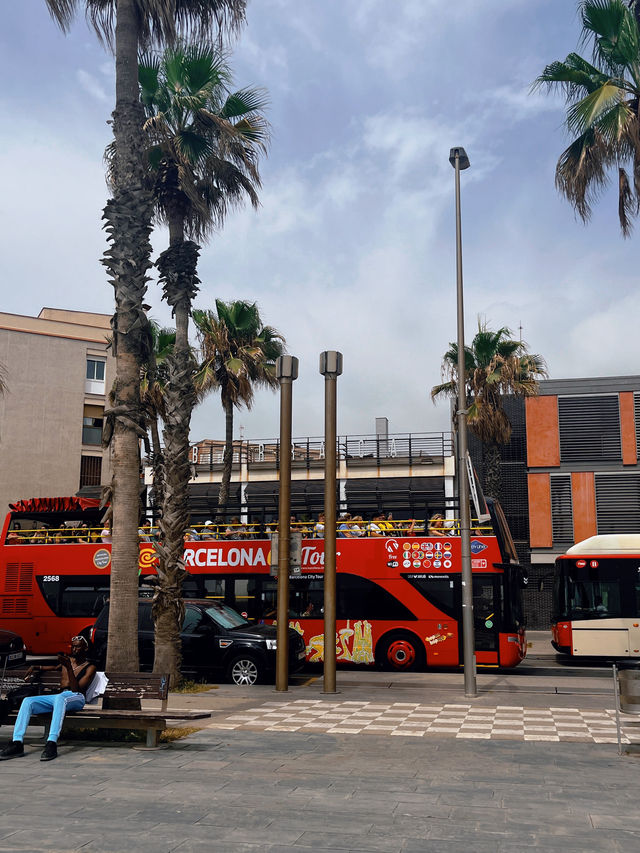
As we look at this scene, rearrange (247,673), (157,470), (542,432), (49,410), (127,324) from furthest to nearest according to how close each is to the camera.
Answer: (49,410) < (542,432) < (157,470) < (247,673) < (127,324)

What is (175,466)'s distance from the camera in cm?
1554

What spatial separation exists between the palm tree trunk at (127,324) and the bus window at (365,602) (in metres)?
8.33

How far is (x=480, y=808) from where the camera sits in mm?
6898

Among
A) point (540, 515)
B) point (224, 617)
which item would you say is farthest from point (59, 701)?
point (540, 515)

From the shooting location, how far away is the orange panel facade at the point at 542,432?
33.9m

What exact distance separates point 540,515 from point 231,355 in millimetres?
14795

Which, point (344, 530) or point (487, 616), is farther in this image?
point (344, 530)

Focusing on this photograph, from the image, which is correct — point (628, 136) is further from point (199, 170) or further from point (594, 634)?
point (594, 634)

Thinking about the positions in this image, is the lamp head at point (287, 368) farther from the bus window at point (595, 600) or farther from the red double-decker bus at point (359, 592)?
the bus window at point (595, 600)

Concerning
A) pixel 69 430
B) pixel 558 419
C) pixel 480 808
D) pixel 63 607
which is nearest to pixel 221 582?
pixel 63 607

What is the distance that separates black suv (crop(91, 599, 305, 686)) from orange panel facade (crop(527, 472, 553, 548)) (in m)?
17.9

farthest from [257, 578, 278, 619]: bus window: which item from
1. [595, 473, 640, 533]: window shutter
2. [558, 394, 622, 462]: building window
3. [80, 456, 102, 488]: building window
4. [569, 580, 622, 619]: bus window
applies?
[80, 456, 102, 488]: building window

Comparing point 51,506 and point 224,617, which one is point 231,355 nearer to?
point 51,506

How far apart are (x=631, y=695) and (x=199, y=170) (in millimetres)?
12503
